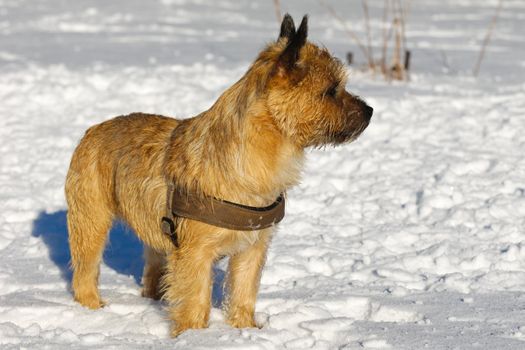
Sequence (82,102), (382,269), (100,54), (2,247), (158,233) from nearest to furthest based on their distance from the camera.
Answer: (158,233)
(382,269)
(2,247)
(82,102)
(100,54)

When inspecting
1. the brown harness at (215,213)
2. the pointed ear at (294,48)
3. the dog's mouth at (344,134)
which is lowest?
the brown harness at (215,213)

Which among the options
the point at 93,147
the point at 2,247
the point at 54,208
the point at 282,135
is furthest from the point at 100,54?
the point at 282,135

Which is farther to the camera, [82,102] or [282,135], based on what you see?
[82,102]

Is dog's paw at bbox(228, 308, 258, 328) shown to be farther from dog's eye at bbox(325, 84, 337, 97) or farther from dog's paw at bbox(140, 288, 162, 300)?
dog's eye at bbox(325, 84, 337, 97)

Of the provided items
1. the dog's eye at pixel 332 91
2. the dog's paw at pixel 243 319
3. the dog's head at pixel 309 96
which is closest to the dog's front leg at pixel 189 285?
the dog's paw at pixel 243 319

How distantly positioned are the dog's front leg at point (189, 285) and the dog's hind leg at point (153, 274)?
793 mm

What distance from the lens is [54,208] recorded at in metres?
7.45

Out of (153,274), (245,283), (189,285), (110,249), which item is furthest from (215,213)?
(110,249)

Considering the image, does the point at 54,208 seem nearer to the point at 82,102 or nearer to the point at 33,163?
the point at 33,163

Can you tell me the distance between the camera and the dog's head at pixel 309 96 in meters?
4.32

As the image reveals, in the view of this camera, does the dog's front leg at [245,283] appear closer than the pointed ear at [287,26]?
No

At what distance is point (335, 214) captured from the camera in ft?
23.6

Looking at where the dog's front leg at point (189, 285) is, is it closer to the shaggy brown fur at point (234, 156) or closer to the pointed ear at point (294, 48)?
the shaggy brown fur at point (234, 156)

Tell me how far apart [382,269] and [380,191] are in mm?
1799
